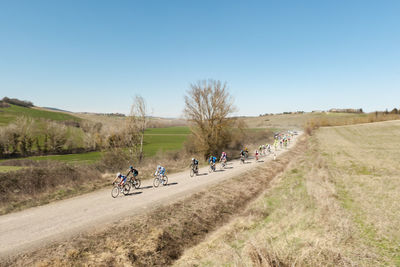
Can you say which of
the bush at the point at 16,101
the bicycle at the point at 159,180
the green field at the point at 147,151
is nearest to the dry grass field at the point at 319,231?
the bicycle at the point at 159,180

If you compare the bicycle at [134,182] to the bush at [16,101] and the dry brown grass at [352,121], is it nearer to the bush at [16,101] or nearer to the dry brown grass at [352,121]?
the dry brown grass at [352,121]

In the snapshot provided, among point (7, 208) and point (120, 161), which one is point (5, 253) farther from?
point (120, 161)

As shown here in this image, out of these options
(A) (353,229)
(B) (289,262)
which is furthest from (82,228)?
(A) (353,229)

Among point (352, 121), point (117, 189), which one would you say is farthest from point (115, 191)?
point (352, 121)

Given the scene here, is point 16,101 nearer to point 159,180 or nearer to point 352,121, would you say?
point 159,180

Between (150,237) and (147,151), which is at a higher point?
(150,237)

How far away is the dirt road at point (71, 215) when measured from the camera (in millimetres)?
9016

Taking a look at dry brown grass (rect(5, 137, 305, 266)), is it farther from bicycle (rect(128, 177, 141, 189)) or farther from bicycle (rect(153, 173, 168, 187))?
bicycle (rect(128, 177, 141, 189))

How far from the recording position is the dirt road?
29.6ft

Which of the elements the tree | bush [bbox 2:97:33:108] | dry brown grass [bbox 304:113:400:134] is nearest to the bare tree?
the tree

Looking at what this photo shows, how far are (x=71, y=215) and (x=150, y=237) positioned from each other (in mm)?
5717

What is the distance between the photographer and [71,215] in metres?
11.6

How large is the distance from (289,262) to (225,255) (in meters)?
2.90

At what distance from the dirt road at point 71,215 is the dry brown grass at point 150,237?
981 millimetres
